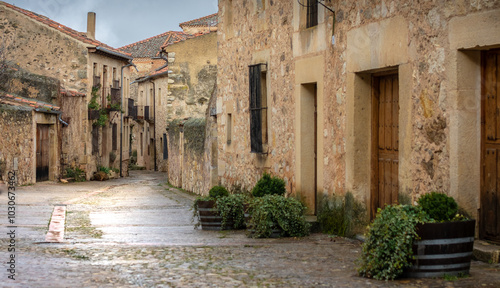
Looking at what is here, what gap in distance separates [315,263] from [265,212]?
94.1 inches

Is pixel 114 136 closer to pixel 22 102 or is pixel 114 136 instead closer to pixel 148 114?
pixel 148 114

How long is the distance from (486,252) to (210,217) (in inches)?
217

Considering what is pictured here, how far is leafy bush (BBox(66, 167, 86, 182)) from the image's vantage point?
106ft

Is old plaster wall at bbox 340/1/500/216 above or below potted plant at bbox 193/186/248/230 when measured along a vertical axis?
above

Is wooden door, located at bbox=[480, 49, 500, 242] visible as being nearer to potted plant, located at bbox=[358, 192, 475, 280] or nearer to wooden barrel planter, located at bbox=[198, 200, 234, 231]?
potted plant, located at bbox=[358, 192, 475, 280]

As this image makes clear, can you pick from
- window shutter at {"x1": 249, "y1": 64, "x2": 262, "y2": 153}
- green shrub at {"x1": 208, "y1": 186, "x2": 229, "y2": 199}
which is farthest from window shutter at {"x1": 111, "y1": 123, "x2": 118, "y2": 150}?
green shrub at {"x1": 208, "y1": 186, "x2": 229, "y2": 199}

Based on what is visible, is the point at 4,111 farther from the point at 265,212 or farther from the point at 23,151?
the point at 265,212

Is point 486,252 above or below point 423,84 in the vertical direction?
below

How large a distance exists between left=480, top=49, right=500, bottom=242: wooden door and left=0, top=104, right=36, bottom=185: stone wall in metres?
19.1

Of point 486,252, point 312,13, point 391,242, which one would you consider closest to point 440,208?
point 391,242

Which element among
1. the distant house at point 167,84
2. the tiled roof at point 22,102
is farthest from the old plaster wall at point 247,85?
the tiled roof at point 22,102

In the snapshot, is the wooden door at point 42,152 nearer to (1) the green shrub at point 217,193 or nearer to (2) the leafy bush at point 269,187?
(1) the green shrub at point 217,193

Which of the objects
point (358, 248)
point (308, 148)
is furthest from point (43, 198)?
point (358, 248)

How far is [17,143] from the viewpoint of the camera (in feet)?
80.9
